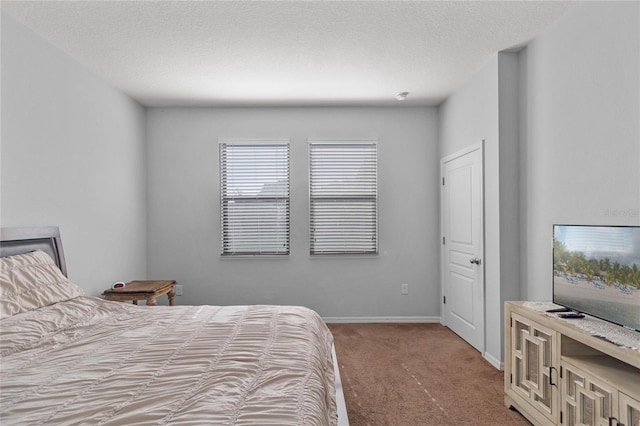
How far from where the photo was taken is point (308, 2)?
2.43m

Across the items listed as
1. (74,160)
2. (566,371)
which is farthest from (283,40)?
(566,371)

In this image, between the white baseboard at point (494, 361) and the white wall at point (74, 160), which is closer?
the white wall at point (74, 160)

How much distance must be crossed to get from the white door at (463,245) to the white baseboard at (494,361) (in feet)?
0.33

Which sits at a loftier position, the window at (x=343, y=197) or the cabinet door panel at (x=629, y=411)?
the window at (x=343, y=197)

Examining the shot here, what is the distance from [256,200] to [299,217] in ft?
1.90

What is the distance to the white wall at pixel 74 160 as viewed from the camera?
258 cm

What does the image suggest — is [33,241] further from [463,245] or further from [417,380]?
[463,245]

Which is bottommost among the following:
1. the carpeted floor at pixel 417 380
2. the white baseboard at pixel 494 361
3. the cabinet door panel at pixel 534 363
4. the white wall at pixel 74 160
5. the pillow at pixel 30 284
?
the carpeted floor at pixel 417 380

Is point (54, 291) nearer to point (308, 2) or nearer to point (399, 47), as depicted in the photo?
point (308, 2)

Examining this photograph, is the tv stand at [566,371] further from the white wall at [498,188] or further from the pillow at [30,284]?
the pillow at [30,284]

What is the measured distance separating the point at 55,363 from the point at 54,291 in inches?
40.2

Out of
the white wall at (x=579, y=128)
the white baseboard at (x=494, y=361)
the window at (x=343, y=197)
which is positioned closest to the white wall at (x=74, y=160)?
the window at (x=343, y=197)

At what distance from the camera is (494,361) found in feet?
10.7

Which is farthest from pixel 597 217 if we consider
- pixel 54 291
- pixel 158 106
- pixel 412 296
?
pixel 158 106
